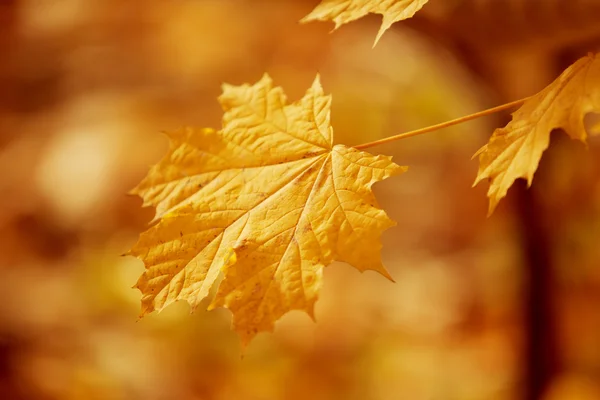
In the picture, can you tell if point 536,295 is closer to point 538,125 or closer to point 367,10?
point 538,125

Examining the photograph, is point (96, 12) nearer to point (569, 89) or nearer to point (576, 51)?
point (576, 51)

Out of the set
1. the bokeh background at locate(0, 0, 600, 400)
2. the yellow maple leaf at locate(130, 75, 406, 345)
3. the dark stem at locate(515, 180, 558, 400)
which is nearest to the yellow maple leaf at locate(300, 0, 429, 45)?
the yellow maple leaf at locate(130, 75, 406, 345)

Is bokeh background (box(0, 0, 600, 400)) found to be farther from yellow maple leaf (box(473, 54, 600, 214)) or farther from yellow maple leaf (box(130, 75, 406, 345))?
yellow maple leaf (box(130, 75, 406, 345))

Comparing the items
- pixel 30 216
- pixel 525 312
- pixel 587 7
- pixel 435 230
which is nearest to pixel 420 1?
pixel 587 7

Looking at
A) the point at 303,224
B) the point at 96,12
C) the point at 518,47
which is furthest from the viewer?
the point at 96,12

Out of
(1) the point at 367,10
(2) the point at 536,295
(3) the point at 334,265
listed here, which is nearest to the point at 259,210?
(1) the point at 367,10

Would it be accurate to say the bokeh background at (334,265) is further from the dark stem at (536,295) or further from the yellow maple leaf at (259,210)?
the yellow maple leaf at (259,210)
